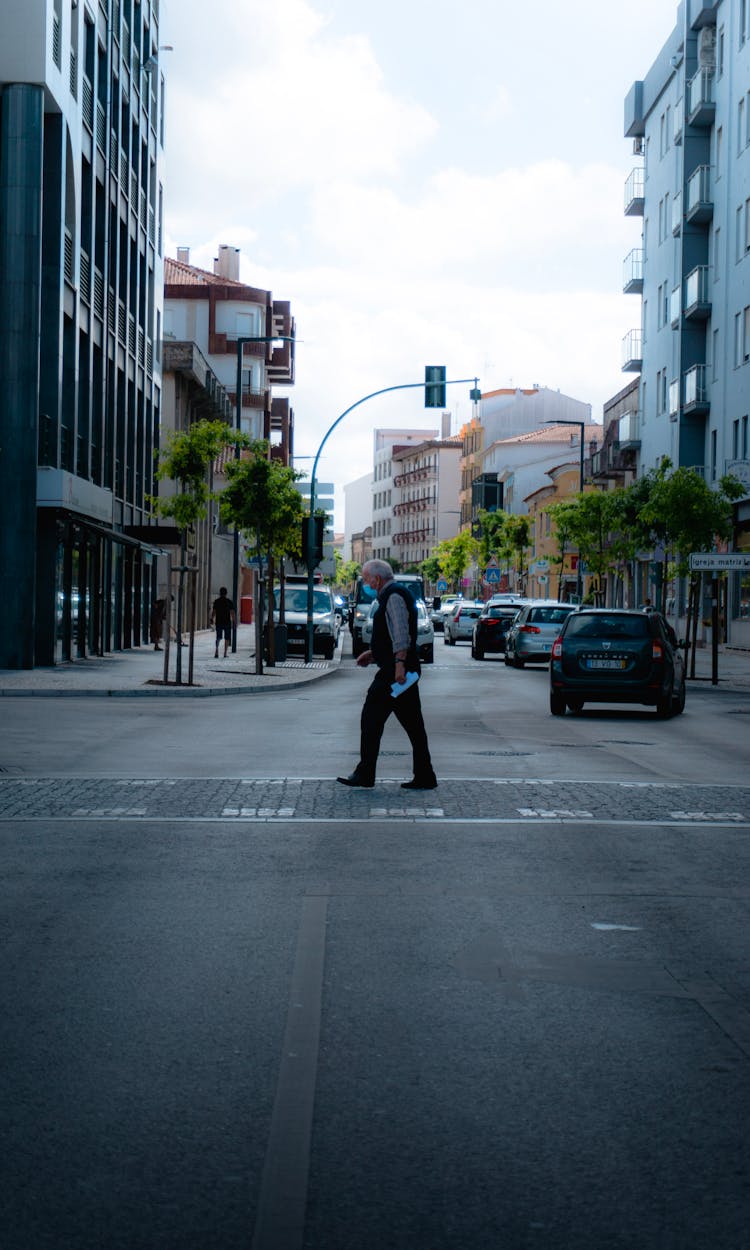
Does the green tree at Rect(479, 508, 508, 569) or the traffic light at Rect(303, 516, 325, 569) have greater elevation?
the green tree at Rect(479, 508, 508, 569)

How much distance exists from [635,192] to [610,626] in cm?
5308

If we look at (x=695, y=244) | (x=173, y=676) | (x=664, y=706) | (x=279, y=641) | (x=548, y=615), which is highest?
(x=695, y=244)

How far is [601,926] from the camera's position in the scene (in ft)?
25.1

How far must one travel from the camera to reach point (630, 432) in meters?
75.8

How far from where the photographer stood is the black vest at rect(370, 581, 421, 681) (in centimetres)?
1339

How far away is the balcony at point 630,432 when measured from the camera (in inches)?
2955

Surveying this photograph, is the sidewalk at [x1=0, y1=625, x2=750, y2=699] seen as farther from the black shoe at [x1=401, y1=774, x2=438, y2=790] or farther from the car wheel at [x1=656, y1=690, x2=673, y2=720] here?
the black shoe at [x1=401, y1=774, x2=438, y2=790]

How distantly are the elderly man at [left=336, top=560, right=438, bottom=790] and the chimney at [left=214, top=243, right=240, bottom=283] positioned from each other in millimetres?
100307

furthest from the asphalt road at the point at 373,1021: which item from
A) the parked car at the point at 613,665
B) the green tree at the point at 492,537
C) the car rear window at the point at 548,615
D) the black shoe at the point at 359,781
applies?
the green tree at the point at 492,537

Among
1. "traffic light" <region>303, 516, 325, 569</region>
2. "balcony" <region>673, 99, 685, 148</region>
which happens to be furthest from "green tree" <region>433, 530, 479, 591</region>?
"traffic light" <region>303, 516, 325, 569</region>

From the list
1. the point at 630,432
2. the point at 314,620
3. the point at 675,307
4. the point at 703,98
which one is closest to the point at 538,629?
the point at 314,620

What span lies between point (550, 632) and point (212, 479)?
Answer: 39641mm

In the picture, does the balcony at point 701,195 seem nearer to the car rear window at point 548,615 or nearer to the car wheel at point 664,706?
the car rear window at point 548,615

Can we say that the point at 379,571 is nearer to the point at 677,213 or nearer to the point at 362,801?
the point at 362,801
